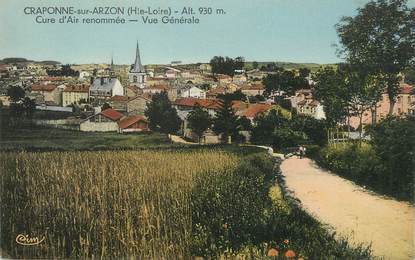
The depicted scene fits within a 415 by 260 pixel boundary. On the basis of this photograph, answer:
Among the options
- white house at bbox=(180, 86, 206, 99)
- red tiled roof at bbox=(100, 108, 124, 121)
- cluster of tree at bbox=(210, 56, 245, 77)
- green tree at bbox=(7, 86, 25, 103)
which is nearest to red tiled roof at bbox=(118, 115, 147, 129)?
red tiled roof at bbox=(100, 108, 124, 121)

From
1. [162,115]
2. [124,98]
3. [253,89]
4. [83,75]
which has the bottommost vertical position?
[162,115]

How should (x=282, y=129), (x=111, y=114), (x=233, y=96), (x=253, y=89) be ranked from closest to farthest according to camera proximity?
1. (x=111, y=114)
2. (x=233, y=96)
3. (x=253, y=89)
4. (x=282, y=129)

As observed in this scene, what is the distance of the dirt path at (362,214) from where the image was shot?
8.48 meters

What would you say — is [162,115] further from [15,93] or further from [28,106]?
[15,93]

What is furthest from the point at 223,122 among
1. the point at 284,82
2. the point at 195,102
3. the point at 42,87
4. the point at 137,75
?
the point at 42,87

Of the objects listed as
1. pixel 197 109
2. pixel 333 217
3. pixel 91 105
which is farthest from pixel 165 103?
pixel 333 217

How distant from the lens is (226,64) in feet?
41.5

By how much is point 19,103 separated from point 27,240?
408 centimetres

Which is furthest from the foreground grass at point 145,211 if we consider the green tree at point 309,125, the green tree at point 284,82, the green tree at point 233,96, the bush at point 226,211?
the green tree at point 309,125

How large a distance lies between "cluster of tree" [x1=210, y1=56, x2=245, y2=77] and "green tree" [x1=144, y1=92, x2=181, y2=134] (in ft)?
5.36

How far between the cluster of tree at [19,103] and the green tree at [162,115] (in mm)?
3040

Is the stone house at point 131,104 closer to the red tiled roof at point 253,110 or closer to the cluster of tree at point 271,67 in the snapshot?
the red tiled roof at point 253,110

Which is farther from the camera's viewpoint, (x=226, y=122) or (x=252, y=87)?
(x=252, y=87)

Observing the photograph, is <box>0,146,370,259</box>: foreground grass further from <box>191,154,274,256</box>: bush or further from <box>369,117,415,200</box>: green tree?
<box>369,117,415,200</box>: green tree
